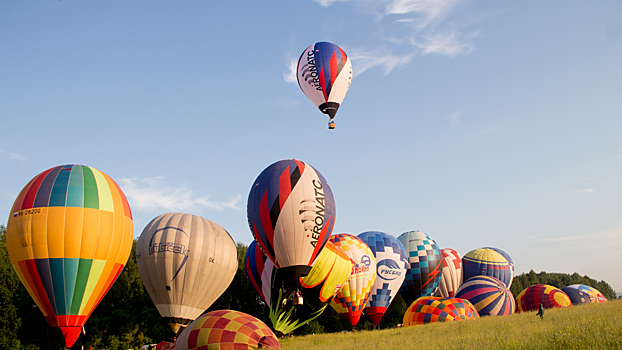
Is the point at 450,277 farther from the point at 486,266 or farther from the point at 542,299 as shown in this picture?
the point at 542,299

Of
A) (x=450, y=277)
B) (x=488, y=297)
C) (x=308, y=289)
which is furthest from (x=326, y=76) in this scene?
(x=450, y=277)

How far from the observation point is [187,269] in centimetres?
1877

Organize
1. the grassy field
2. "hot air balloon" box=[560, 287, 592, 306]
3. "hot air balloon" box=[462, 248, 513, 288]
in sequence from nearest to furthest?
the grassy field → "hot air balloon" box=[560, 287, 592, 306] → "hot air balloon" box=[462, 248, 513, 288]

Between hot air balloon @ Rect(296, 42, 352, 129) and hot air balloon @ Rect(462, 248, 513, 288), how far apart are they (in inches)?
663

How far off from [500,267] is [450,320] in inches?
660

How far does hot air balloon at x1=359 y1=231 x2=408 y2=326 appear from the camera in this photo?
80.2ft

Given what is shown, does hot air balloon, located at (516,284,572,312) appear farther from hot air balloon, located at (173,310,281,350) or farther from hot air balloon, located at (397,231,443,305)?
hot air balloon, located at (173,310,281,350)

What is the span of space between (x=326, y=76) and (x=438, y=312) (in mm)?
11668

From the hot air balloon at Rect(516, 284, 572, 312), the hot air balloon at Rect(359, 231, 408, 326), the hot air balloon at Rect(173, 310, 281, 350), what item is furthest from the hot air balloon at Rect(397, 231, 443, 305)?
the hot air balloon at Rect(173, 310, 281, 350)

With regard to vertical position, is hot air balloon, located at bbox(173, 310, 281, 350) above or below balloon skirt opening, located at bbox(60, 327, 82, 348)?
above

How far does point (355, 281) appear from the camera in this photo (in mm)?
22125

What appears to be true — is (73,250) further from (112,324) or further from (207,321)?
(112,324)

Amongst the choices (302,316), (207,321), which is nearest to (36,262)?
(207,321)

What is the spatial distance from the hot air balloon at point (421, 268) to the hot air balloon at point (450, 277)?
11.0 ft
